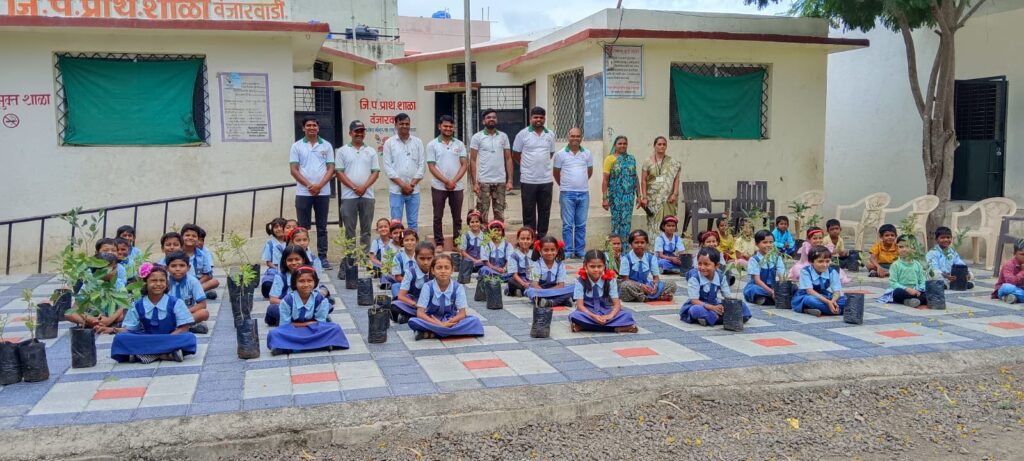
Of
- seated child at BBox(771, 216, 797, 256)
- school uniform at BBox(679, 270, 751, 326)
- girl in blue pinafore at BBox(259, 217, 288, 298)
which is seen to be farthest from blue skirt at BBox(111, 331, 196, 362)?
seated child at BBox(771, 216, 797, 256)

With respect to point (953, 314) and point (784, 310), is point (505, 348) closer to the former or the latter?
point (784, 310)

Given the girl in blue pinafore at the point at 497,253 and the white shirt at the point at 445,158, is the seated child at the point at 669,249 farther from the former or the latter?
the white shirt at the point at 445,158

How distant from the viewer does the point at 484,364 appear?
5.56 metres

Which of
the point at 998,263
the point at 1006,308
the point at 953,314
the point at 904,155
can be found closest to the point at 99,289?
the point at 953,314

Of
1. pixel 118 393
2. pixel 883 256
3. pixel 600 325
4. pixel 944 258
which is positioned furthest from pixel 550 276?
pixel 883 256

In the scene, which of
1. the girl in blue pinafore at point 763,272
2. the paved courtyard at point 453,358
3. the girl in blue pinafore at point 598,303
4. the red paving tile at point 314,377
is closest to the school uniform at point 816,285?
the paved courtyard at point 453,358

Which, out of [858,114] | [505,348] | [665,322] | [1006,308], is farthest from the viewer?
[858,114]

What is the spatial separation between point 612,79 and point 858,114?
5919mm

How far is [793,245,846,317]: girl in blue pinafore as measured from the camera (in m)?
7.26

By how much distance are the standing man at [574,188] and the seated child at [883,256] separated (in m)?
3.53

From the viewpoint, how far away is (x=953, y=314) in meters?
7.34

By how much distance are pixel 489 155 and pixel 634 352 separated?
4.86 m

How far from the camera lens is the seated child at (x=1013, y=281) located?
7773mm

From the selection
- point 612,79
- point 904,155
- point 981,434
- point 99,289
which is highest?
point 612,79
